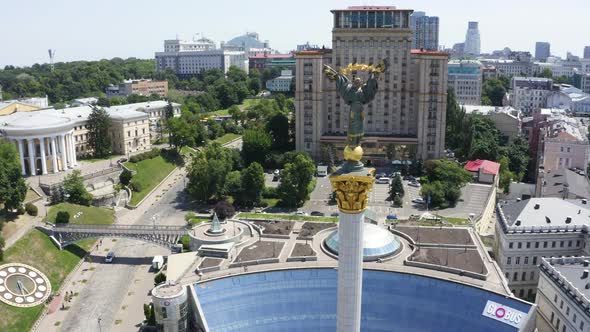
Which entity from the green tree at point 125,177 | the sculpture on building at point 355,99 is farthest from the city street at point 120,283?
the sculpture on building at point 355,99

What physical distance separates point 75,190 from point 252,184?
32.8 m

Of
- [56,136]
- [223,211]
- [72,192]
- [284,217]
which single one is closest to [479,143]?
[284,217]

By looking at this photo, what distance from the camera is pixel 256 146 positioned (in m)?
121

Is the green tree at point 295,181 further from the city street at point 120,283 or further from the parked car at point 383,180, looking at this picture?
the city street at point 120,283

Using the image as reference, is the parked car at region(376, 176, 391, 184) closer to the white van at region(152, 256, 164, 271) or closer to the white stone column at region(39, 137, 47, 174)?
the white van at region(152, 256, 164, 271)

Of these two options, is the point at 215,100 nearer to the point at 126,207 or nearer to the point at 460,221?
the point at 126,207

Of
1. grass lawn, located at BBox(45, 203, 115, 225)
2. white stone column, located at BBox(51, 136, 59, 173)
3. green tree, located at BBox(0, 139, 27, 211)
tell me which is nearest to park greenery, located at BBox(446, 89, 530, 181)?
grass lawn, located at BBox(45, 203, 115, 225)

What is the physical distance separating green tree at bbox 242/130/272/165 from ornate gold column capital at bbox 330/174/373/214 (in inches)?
3510

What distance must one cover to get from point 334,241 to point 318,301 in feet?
34.1

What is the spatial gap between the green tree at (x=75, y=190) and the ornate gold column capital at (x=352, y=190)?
74982 millimetres

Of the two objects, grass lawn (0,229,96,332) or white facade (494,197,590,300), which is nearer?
grass lawn (0,229,96,332)

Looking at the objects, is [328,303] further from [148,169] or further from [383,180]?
[148,169]

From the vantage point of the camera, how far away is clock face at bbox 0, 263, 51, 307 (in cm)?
6725

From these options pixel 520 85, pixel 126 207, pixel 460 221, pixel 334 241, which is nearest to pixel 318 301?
pixel 334 241
